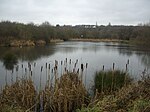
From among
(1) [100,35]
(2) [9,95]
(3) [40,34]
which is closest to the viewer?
(2) [9,95]

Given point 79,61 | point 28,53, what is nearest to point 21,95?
point 79,61

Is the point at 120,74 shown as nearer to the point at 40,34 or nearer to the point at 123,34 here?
the point at 40,34

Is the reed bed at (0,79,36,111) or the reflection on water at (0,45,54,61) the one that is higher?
the reed bed at (0,79,36,111)

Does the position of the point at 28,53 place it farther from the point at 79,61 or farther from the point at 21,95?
the point at 21,95

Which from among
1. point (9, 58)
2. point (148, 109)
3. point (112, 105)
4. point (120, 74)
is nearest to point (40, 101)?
point (112, 105)

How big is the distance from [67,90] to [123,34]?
56.0 metres

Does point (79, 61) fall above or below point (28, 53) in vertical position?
below

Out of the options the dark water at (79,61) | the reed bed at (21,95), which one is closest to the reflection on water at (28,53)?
the dark water at (79,61)

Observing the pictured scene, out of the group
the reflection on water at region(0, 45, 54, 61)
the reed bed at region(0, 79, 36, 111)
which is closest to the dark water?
the reflection on water at region(0, 45, 54, 61)

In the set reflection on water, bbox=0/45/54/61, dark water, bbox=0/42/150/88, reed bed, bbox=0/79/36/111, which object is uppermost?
reed bed, bbox=0/79/36/111

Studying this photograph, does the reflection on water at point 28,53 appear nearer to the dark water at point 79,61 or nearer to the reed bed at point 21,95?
the dark water at point 79,61

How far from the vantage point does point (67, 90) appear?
715 centimetres

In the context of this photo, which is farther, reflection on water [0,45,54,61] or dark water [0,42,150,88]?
reflection on water [0,45,54,61]

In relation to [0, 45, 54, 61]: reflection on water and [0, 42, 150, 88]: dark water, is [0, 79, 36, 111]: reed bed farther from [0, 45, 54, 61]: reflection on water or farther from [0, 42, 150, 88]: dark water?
[0, 45, 54, 61]: reflection on water
